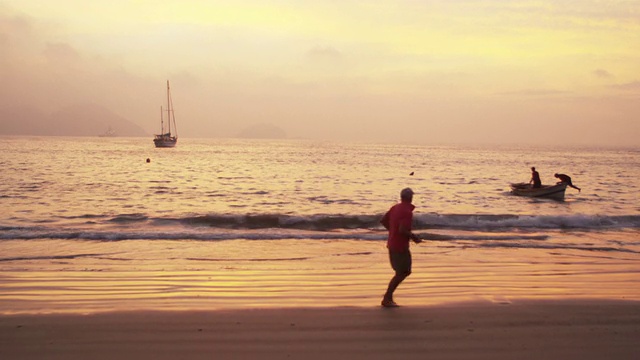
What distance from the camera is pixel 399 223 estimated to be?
7.67 m

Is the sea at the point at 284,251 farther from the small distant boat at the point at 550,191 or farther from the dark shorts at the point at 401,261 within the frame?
the dark shorts at the point at 401,261

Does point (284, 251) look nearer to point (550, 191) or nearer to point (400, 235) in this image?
point (400, 235)

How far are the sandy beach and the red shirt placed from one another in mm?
928

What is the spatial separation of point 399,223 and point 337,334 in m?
1.89

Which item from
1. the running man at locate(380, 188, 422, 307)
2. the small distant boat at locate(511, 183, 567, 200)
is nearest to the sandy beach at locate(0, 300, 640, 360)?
the running man at locate(380, 188, 422, 307)

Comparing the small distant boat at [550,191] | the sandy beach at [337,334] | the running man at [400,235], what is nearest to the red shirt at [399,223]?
the running man at [400,235]

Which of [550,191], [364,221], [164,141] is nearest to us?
[364,221]

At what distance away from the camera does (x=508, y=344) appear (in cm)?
638

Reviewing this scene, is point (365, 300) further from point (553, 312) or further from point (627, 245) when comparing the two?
point (627, 245)

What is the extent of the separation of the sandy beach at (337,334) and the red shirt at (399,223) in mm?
928

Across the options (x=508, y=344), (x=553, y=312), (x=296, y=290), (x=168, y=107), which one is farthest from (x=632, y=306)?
(x=168, y=107)

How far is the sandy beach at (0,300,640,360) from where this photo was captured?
240 inches

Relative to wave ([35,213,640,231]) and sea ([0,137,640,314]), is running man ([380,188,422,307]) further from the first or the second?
wave ([35,213,640,231])

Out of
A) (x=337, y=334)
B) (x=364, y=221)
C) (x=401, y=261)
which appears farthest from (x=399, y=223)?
(x=364, y=221)
